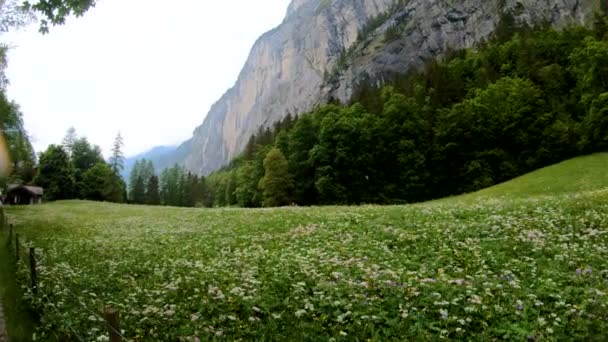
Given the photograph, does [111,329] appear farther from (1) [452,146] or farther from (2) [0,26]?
(1) [452,146]

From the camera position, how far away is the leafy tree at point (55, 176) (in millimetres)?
98875

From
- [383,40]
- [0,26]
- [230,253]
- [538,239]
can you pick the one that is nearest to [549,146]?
[538,239]

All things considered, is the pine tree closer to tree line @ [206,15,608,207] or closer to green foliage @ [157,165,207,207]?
green foliage @ [157,165,207,207]

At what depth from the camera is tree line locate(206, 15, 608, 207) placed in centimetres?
6656

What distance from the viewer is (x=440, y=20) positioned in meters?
163

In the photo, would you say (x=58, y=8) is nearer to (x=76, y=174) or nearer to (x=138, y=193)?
(x=76, y=174)

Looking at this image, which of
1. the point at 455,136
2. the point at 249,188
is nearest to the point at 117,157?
the point at 249,188

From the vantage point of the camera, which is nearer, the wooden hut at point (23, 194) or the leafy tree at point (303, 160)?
the leafy tree at point (303, 160)

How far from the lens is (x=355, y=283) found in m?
11.0

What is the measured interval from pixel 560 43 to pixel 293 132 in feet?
187

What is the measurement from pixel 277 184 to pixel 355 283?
68050 mm

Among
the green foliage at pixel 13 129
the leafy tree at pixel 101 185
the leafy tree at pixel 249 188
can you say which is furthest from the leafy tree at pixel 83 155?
the green foliage at pixel 13 129

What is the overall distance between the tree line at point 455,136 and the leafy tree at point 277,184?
7.2 inches

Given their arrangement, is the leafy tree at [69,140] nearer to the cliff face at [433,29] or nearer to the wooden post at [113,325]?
the cliff face at [433,29]
